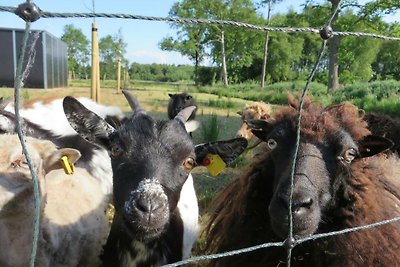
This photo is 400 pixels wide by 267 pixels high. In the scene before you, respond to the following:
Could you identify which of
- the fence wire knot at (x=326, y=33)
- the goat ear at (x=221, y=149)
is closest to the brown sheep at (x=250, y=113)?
the goat ear at (x=221, y=149)

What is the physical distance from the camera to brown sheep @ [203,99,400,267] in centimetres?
259

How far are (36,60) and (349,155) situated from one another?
25414 millimetres

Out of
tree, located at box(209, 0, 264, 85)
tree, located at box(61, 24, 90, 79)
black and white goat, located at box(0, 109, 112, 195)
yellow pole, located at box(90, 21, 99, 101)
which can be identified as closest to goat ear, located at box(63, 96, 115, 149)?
black and white goat, located at box(0, 109, 112, 195)

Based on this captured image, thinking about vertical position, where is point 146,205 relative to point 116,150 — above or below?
below

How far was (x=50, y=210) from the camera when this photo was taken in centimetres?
362

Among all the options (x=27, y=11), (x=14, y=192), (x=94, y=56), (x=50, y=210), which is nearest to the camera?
(x=27, y=11)

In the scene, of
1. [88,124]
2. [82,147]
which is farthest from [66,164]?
[82,147]

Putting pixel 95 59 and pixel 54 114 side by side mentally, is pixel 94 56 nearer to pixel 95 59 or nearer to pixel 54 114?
pixel 95 59

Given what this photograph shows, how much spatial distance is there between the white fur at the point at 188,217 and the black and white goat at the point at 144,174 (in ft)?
1.05

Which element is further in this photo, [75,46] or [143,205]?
[75,46]

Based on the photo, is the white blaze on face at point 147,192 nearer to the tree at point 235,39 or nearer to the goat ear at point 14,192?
the goat ear at point 14,192

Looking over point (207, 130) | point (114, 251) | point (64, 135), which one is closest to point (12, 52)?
point (207, 130)

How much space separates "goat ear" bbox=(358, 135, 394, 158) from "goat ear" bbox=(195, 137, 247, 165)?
85 centimetres

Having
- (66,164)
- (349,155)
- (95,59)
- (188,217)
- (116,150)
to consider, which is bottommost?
(188,217)
